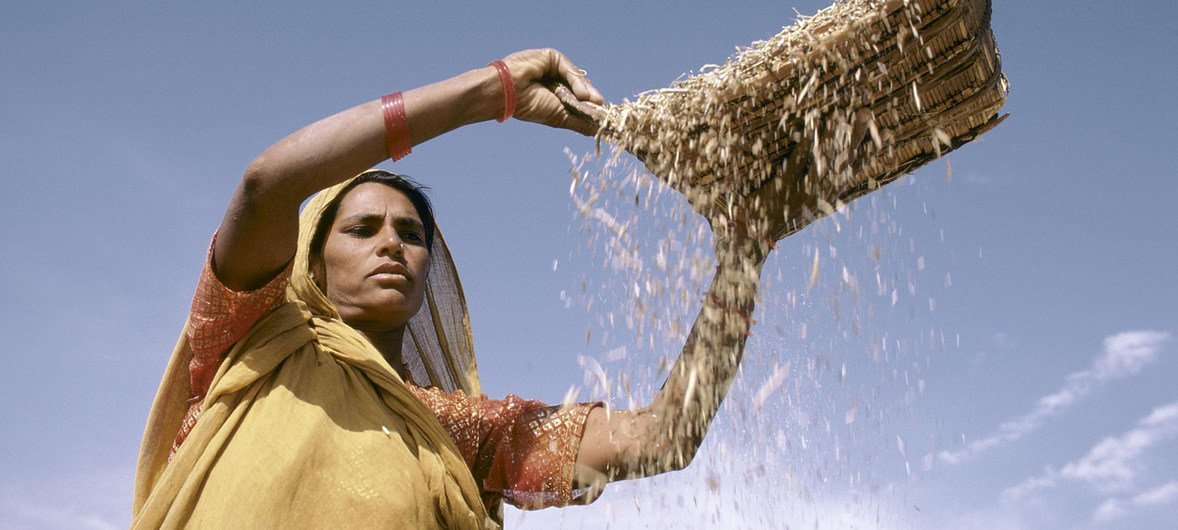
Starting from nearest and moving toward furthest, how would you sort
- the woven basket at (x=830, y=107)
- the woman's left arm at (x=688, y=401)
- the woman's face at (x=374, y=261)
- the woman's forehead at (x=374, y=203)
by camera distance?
the woven basket at (x=830, y=107) → the woman's left arm at (x=688, y=401) → the woman's face at (x=374, y=261) → the woman's forehead at (x=374, y=203)

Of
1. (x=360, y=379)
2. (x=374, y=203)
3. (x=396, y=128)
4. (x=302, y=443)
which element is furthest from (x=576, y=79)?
(x=302, y=443)

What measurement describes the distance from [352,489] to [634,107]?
1408mm

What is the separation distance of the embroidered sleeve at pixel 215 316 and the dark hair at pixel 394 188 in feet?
1.97

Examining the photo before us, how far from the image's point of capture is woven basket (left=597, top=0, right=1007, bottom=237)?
2.75 m

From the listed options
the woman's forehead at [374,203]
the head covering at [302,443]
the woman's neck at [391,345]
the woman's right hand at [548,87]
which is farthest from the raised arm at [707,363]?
the woman's forehead at [374,203]

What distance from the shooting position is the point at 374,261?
325 cm

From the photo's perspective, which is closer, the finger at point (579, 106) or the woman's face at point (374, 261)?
the finger at point (579, 106)

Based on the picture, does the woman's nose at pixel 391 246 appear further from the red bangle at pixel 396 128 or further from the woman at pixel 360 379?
the red bangle at pixel 396 128

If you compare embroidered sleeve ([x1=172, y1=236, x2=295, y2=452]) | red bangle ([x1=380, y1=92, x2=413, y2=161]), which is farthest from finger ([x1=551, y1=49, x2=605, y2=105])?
embroidered sleeve ([x1=172, y1=236, x2=295, y2=452])

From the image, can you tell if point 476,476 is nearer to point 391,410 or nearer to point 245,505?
point 391,410

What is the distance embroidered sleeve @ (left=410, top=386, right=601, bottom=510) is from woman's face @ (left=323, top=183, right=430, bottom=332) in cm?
34

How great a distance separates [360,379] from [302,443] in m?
0.39

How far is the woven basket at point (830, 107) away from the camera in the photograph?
9.04 feet

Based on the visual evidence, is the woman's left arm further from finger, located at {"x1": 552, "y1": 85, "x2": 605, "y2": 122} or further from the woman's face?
the woman's face
